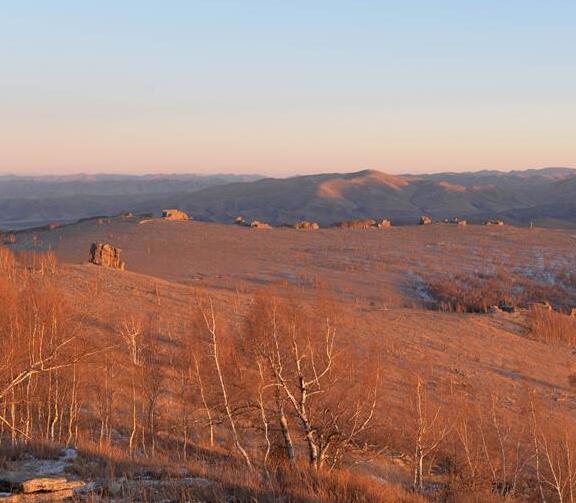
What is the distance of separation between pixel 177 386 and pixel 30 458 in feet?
34.7

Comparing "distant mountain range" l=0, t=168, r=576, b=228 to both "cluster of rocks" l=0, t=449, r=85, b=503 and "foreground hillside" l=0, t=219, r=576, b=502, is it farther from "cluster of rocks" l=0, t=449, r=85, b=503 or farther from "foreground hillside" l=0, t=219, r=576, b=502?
"cluster of rocks" l=0, t=449, r=85, b=503

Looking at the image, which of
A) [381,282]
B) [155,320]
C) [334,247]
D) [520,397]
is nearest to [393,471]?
[520,397]

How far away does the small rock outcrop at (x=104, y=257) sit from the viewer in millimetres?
36219

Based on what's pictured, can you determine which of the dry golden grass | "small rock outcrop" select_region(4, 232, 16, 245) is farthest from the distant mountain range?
the dry golden grass

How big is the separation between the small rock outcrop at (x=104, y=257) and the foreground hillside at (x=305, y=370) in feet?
7.22

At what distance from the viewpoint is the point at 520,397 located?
81.0ft

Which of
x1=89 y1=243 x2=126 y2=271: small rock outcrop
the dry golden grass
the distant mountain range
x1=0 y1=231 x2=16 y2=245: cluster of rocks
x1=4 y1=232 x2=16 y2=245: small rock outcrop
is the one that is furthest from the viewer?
the distant mountain range

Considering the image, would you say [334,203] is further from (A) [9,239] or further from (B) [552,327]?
(B) [552,327]

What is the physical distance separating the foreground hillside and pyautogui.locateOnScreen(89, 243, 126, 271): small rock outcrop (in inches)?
86.7

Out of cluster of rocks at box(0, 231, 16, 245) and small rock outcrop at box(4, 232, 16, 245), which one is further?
small rock outcrop at box(4, 232, 16, 245)

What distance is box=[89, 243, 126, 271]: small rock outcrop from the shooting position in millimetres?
36219

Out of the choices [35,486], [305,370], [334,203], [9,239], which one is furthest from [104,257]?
[334,203]

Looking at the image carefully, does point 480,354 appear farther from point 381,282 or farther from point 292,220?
point 292,220

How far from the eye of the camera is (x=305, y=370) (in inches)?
621
